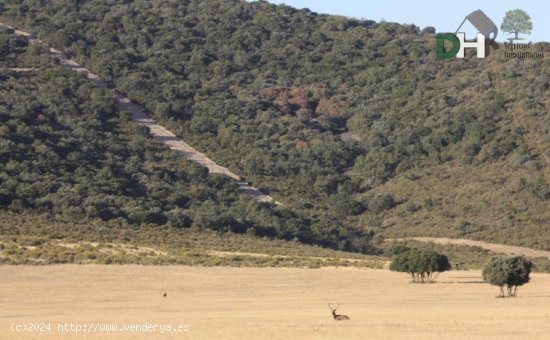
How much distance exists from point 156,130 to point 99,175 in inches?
749

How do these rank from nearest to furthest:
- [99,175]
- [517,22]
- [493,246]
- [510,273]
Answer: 1. [510,273]
2. [493,246]
3. [99,175]
4. [517,22]

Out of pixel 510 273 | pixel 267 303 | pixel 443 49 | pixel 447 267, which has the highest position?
pixel 443 49

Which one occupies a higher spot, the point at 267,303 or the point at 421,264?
the point at 267,303

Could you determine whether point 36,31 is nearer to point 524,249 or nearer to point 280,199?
point 280,199

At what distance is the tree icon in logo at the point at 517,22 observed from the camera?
376ft

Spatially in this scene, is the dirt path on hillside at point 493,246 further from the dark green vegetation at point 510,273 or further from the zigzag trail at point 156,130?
the dark green vegetation at point 510,273

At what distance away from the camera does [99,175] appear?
86812 millimetres

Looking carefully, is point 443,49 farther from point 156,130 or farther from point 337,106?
point 156,130

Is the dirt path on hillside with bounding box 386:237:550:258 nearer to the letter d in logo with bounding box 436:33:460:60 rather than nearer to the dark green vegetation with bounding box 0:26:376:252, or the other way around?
the dark green vegetation with bounding box 0:26:376:252

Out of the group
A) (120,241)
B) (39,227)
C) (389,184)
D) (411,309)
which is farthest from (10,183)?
(411,309)

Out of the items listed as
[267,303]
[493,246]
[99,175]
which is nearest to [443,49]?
[493,246]

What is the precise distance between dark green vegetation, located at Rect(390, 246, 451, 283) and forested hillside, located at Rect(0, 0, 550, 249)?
26672 millimetres

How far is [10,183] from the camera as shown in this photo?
7719cm

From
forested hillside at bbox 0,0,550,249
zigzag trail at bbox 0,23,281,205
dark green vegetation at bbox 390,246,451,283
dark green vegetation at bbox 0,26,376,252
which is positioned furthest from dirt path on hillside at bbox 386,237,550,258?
dark green vegetation at bbox 390,246,451,283
